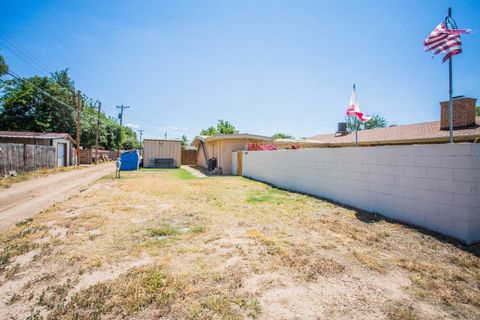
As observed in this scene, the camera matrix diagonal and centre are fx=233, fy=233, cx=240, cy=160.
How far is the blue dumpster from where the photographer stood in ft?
63.9

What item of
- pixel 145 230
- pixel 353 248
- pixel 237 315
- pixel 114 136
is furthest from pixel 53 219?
pixel 114 136

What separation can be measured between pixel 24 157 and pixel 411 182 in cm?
1933

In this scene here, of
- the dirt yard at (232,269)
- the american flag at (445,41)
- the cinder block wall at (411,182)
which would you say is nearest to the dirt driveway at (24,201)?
the dirt yard at (232,269)

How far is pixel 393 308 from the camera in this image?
2.25 m

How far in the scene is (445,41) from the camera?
4789mm

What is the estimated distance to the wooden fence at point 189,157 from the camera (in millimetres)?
31312

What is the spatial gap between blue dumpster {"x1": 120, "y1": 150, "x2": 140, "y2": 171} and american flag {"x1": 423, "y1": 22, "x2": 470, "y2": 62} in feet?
63.8

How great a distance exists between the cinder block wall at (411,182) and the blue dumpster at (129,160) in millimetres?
16112

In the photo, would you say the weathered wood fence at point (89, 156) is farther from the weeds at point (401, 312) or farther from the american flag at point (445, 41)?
the weeds at point (401, 312)

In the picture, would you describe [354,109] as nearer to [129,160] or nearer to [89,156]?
[129,160]

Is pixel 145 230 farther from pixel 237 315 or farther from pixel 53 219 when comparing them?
pixel 237 315

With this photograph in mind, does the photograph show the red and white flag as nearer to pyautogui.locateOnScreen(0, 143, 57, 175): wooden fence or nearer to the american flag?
the american flag

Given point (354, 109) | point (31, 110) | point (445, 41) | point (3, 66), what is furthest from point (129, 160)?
point (445, 41)

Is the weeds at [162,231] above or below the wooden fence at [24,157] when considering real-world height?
below
